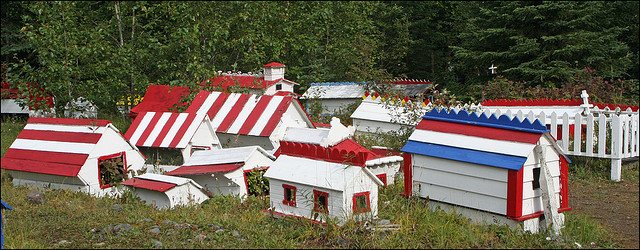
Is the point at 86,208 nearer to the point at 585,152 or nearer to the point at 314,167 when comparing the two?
the point at 314,167

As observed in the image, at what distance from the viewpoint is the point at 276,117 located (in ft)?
40.6

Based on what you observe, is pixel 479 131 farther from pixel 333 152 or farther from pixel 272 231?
pixel 272 231

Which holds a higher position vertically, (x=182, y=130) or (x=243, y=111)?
(x=243, y=111)

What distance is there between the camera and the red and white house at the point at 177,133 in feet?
36.8

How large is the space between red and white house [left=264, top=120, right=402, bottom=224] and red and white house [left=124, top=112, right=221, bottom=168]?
175 inches

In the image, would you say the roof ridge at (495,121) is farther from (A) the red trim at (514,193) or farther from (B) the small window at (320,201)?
(B) the small window at (320,201)

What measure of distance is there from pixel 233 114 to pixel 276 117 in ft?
4.71

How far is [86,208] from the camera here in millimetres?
8289

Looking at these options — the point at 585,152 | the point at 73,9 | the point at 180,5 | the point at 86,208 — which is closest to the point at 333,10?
the point at 180,5

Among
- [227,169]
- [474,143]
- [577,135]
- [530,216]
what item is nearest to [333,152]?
[474,143]

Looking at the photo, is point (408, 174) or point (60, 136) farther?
point (60, 136)

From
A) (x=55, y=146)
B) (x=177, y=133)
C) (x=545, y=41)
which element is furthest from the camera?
(x=545, y=41)

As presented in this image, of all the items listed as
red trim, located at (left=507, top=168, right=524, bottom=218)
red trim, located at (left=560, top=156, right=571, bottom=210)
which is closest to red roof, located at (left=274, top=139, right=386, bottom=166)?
red trim, located at (left=507, top=168, right=524, bottom=218)

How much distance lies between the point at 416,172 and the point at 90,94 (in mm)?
13830
